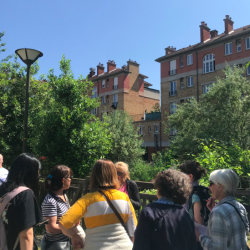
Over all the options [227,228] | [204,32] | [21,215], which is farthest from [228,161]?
[204,32]

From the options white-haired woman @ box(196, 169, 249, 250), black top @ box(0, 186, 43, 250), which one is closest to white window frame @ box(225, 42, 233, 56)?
white-haired woman @ box(196, 169, 249, 250)

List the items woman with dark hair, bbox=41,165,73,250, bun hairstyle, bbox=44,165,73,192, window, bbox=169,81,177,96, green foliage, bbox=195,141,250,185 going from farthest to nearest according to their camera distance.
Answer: window, bbox=169,81,177,96 → green foliage, bbox=195,141,250,185 → bun hairstyle, bbox=44,165,73,192 → woman with dark hair, bbox=41,165,73,250

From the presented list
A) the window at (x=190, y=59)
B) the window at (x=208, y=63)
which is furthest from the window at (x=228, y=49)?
the window at (x=190, y=59)

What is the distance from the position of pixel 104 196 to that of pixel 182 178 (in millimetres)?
769

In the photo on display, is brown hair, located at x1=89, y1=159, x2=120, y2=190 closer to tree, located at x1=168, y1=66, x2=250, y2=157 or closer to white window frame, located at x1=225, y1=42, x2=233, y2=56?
tree, located at x1=168, y1=66, x2=250, y2=157

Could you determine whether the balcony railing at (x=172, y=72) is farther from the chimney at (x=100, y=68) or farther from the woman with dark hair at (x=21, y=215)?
the woman with dark hair at (x=21, y=215)

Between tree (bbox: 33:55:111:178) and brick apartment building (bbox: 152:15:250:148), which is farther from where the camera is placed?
brick apartment building (bbox: 152:15:250:148)

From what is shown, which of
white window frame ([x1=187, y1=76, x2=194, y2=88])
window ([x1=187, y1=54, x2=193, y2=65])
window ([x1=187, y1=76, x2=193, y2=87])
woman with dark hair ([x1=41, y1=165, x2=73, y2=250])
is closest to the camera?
woman with dark hair ([x1=41, y1=165, x2=73, y2=250])

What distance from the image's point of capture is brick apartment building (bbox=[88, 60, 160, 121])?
46.6 m

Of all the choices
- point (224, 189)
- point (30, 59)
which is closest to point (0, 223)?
point (224, 189)

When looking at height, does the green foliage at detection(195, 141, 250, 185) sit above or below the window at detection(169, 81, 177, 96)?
below

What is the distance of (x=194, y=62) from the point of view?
36.8m

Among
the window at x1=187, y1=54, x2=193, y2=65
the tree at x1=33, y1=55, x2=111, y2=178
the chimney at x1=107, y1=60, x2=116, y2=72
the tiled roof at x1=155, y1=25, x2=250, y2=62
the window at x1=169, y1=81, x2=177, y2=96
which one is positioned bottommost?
the tree at x1=33, y1=55, x2=111, y2=178

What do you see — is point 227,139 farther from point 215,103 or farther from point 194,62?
point 194,62
